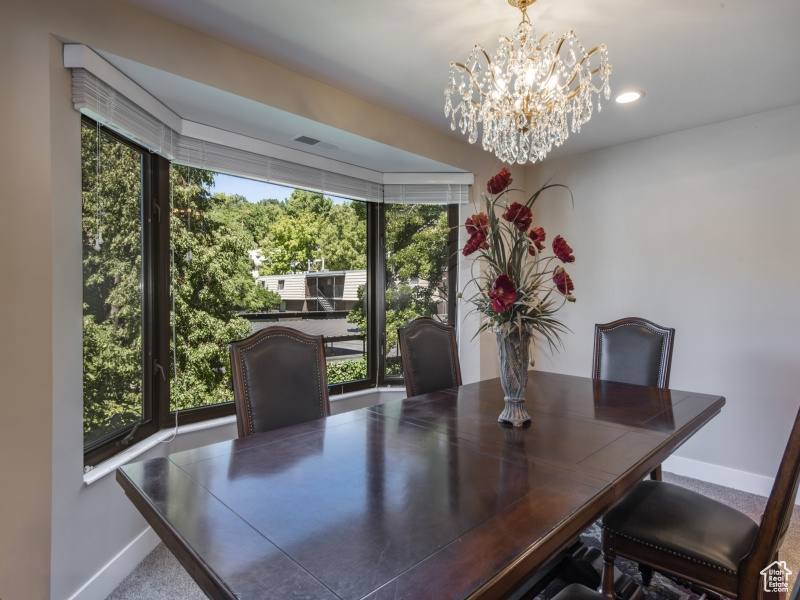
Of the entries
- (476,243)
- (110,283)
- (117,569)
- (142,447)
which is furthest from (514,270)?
(117,569)

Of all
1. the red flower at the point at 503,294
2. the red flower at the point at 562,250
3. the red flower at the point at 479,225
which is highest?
the red flower at the point at 479,225

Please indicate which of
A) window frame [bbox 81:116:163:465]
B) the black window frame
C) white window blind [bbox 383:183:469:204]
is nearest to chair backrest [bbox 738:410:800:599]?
the black window frame

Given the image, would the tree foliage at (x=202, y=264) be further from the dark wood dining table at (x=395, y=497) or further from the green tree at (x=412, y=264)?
the dark wood dining table at (x=395, y=497)

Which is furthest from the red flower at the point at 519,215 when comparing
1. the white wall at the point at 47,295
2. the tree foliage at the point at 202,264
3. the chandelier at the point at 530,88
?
the tree foliage at the point at 202,264

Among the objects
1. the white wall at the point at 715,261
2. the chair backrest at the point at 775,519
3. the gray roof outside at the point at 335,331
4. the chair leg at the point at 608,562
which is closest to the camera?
the chair backrest at the point at 775,519

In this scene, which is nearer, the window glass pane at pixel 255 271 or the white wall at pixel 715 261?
the window glass pane at pixel 255 271

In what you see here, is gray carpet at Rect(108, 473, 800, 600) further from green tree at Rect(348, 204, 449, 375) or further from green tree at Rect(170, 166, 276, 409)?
green tree at Rect(348, 204, 449, 375)

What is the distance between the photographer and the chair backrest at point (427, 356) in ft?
7.80

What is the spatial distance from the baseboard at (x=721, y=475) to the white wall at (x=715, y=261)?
34 millimetres

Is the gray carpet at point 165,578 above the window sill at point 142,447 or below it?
below

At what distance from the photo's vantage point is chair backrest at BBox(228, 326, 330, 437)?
5.75ft

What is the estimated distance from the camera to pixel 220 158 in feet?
8.48

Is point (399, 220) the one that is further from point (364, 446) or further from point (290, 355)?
point (364, 446)

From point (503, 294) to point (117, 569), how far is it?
2.12 m
